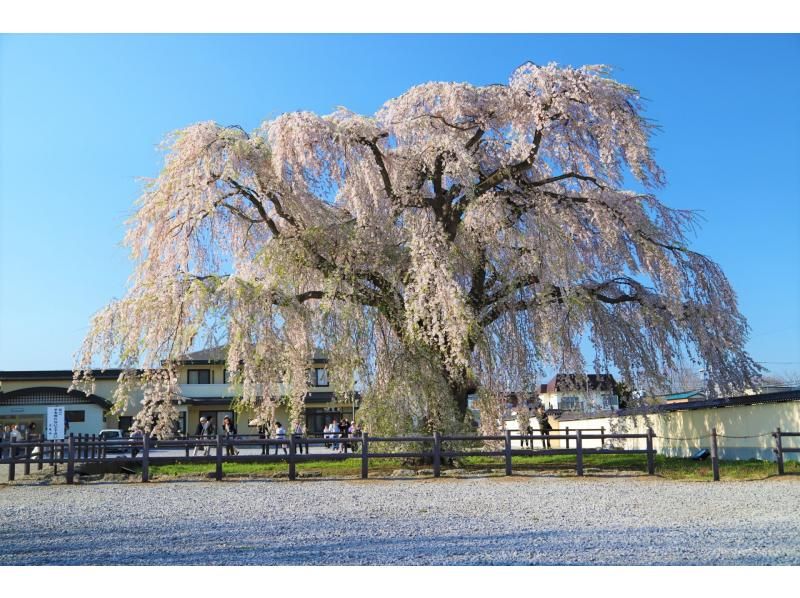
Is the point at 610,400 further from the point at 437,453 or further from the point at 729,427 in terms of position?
the point at 437,453

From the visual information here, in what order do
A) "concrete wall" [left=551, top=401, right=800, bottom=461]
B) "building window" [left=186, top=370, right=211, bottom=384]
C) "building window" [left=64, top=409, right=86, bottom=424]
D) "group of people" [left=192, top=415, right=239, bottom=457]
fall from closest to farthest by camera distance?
"group of people" [left=192, top=415, right=239, bottom=457]
"concrete wall" [left=551, top=401, right=800, bottom=461]
"building window" [left=64, top=409, right=86, bottom=424]
"building window" [left=186, top=370, right=211, bottom=384]

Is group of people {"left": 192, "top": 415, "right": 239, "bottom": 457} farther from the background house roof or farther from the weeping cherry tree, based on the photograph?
the background house roof

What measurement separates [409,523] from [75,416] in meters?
31.5

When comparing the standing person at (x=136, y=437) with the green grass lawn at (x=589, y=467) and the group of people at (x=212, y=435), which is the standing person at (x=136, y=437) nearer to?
the green grass lawn at (x=589, y=467)

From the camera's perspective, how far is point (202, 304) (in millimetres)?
14156

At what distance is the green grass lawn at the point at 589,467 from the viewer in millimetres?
14703

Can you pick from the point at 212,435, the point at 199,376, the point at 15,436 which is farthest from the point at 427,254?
the point at 199,376

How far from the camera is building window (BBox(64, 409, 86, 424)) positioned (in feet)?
119

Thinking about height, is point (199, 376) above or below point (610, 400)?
above

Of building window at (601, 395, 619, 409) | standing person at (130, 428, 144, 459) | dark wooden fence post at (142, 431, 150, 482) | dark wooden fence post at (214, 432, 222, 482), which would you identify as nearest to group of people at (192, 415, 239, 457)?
dark wooden fence post at (214, 432, 222, 482)

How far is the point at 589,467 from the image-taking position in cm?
1673

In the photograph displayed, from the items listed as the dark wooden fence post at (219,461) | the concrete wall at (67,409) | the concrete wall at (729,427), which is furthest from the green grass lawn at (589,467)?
the concrete wall at (67,409)

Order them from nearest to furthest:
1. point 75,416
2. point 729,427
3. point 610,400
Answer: point 729,427 → point 610,400 → point 75,416

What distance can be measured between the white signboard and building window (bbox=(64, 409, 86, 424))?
881 centimetres
